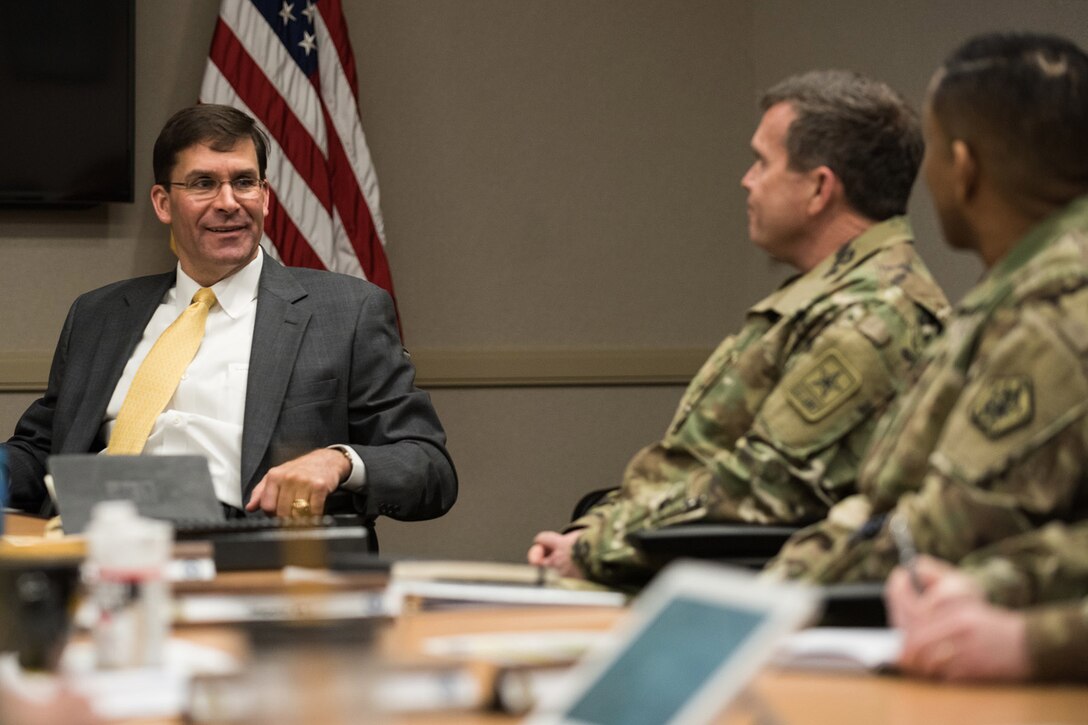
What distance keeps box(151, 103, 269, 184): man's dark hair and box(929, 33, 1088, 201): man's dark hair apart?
1986mm

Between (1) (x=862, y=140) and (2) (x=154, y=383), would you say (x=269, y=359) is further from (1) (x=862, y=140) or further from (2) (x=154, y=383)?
(1) (x=862, y=140)


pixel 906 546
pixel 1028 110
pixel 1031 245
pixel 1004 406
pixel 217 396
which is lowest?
pixel 217 396

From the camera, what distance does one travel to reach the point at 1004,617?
1223mm

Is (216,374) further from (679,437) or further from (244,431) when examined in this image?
(679,437)

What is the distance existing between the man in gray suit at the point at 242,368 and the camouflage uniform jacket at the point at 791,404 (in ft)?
2.00

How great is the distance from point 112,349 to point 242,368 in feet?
1.06

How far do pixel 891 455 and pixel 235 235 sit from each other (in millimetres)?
1877

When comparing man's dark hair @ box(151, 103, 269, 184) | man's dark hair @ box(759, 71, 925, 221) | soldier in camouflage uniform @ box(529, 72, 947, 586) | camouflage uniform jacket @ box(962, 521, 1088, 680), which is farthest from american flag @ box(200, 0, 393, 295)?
camouflage uniform jacket @ box(962, 521, 1088, 680)

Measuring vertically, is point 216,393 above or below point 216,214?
below

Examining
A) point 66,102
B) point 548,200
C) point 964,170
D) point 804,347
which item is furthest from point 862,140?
point 66,102

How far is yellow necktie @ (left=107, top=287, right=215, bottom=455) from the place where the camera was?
9.62 feet

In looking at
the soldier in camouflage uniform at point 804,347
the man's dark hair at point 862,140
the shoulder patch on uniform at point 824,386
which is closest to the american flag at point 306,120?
the soldier in camouflage uniform at point 804,347

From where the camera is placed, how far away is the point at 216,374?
9.76ft

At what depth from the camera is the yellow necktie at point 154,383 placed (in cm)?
293
